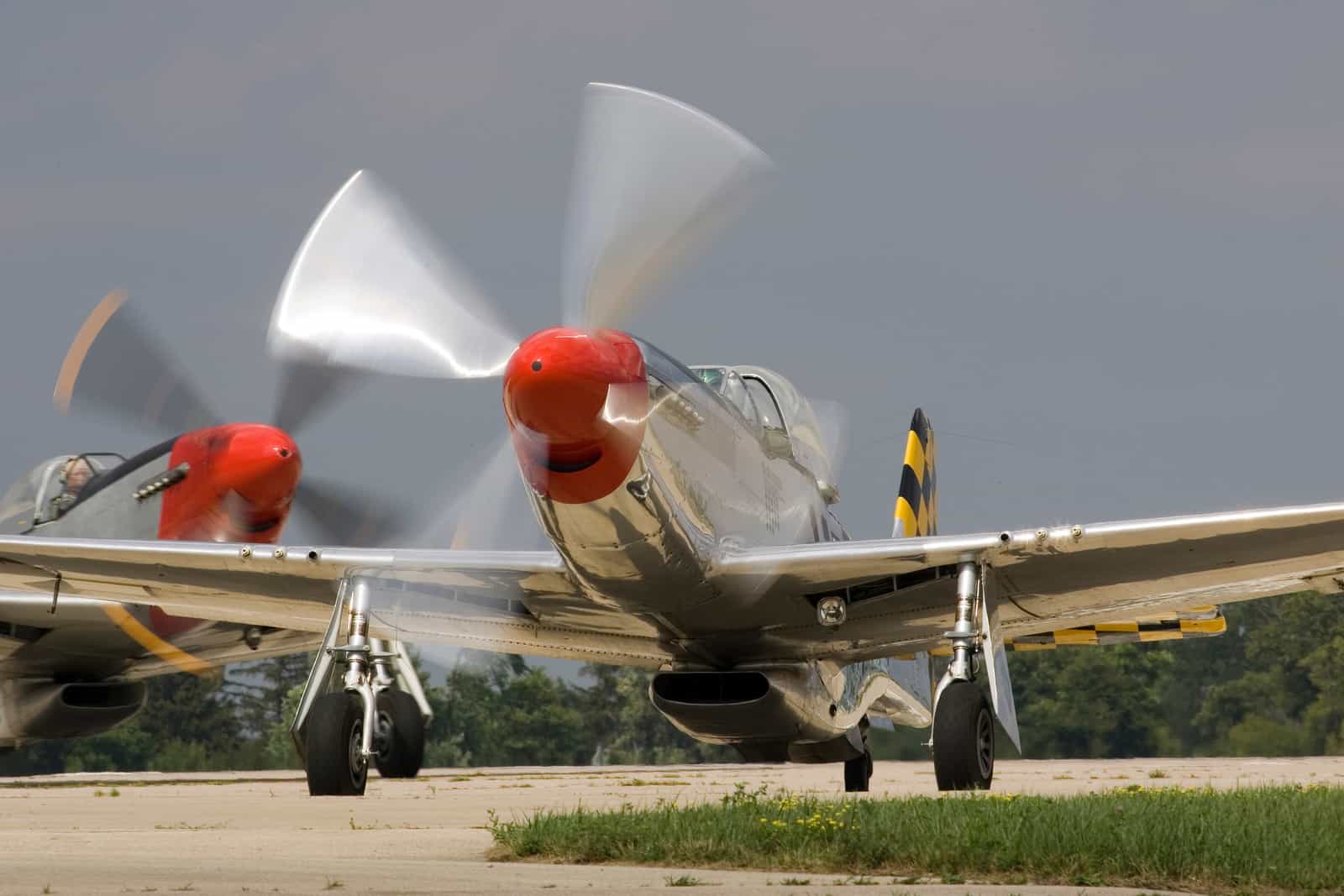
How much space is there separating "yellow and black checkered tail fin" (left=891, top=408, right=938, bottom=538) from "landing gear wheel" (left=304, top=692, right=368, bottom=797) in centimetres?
803

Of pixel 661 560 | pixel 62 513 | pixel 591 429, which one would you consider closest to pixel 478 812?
pixel 661 560

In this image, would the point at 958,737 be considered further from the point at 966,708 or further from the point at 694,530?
the point at 694,530

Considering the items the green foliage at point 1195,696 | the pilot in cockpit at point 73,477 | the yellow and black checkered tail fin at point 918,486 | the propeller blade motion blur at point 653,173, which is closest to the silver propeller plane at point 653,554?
the propeller blade motion blur at point 653,173

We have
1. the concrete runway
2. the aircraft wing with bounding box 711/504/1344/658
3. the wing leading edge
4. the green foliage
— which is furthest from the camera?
the green foliage

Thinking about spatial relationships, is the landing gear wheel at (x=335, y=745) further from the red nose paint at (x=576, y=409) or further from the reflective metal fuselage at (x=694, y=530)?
the red nose paint at (x=576, y=409)

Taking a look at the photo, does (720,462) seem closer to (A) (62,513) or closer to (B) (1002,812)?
(B) (1002,812)

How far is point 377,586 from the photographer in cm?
1221

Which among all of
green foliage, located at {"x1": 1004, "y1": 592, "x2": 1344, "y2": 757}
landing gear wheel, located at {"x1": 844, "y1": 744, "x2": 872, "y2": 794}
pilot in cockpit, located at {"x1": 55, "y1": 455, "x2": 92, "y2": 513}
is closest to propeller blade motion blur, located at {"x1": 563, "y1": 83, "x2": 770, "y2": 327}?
landing gear wheel, located at {"x1": 844, "y1": 744, "x2": 872, "y2": 794}

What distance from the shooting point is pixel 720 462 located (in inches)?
459

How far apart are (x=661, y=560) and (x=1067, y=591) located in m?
3.56

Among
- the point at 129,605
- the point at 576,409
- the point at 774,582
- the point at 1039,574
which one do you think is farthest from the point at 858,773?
the point at 129,605

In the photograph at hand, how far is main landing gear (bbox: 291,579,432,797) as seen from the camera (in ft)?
34.4

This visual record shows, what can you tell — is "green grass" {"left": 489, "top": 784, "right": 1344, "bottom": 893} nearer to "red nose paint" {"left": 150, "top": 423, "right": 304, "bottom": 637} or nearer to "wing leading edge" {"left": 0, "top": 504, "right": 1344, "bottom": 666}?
"wing leading edge" {"left": 0, "top": 504, "right": 1344, "bottom": 666}

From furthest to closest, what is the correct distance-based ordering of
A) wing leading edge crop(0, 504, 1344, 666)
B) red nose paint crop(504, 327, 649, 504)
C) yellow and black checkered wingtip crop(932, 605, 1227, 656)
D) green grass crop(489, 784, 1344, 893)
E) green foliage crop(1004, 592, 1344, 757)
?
1. green foliage crop(1004, 592, 1344, 757)
2. yellow and black checkered wingtip crop(932, 605, 1227, 656)
3. wing leading edge crop(0, 504, 1344, 666)
4. red nose paint crop(504, 327, 649, 504)
5. green grass crop(489, 784, 1344, 893)
